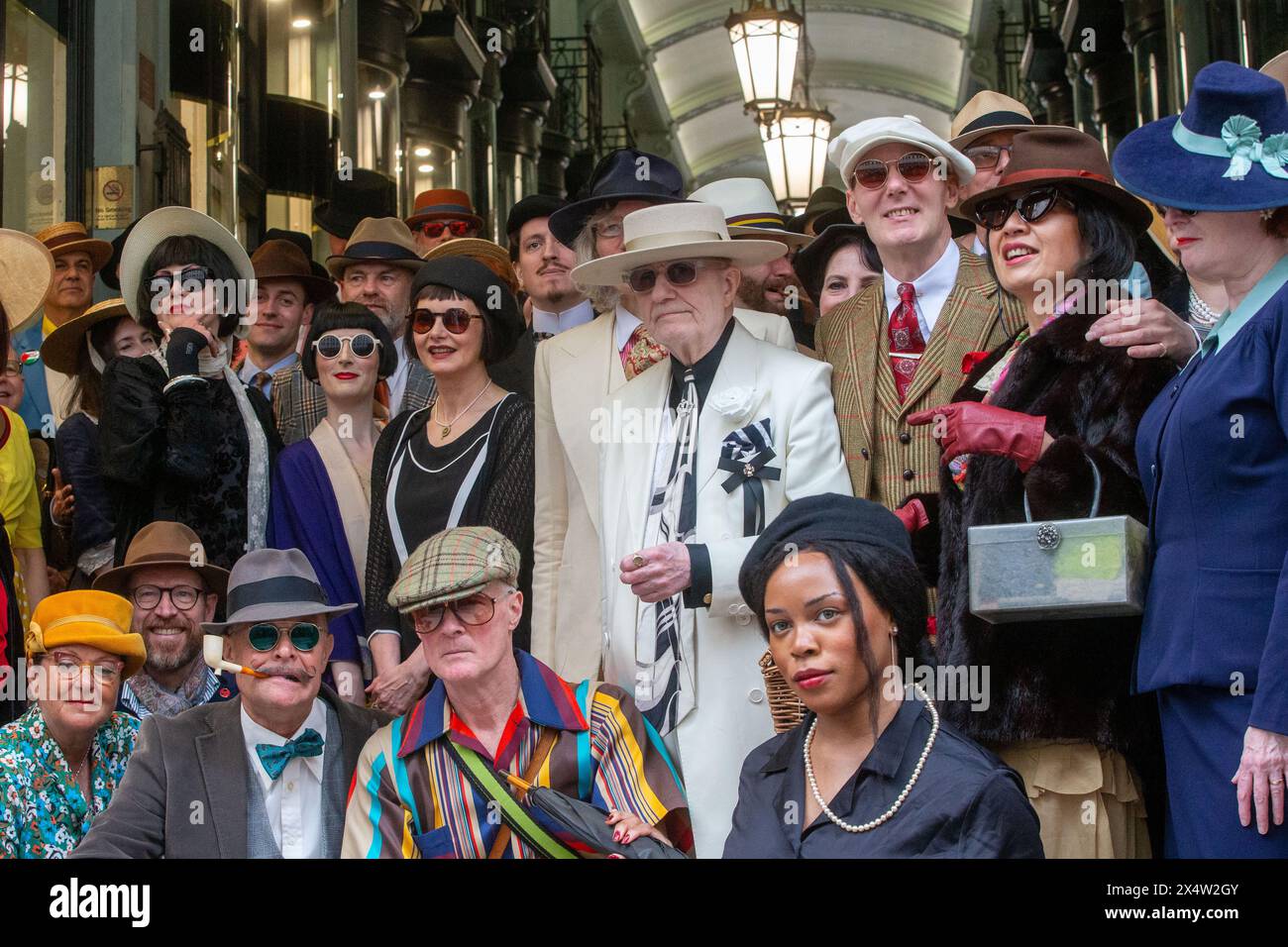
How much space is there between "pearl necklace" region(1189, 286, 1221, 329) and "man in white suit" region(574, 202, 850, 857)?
100 cm

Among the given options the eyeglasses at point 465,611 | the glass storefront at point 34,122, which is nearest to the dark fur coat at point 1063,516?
the eyeglasses at point 465,611

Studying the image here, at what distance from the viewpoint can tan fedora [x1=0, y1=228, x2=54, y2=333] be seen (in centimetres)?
752

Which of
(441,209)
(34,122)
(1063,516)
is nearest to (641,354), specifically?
(1063,516)

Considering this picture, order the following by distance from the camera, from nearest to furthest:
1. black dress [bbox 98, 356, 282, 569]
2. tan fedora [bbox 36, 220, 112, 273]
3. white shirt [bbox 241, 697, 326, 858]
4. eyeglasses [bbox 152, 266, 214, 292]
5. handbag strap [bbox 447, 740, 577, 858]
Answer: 1. handbag strap [bbox 447, 740, 577, 858]
2. white shirt [bbox 241, 697, 326, 858]
3. black dress [bbox 98, 356, 282, 569]
4. eyeglasses [bbox 152, 266, 214, 292]
5. tan fedora [bbox 36, 220, 112, 273]

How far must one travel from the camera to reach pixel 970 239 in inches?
288

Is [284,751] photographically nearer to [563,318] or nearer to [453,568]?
[453,568]

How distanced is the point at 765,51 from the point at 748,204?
14.6 ft

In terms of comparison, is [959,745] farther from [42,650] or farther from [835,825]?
[42,650]

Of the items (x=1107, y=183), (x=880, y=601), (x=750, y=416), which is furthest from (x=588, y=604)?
(x=1107, y=183)

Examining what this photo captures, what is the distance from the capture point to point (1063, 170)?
511 centimetres

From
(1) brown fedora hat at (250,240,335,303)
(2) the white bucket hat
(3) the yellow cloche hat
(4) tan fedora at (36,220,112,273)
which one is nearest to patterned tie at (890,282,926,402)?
(2) the white bucket hat

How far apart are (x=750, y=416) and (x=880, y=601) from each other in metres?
1.05

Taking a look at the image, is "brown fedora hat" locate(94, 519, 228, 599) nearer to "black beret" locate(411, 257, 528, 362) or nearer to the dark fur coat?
"black beret" locate(411, 257, 528, 362)
